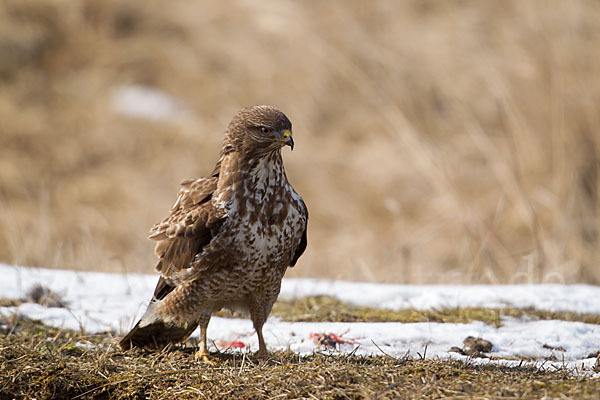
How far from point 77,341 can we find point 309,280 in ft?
7.22

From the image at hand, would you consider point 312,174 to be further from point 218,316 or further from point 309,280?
point 218,316

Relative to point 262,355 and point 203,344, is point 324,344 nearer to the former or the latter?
point 262,355

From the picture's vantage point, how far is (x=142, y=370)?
329 cm

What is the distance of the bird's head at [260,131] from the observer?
3.61m

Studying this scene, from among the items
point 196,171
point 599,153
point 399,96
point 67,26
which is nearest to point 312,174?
point 196,171

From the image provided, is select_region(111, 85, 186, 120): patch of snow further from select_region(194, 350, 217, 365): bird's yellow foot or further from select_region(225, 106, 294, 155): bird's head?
select_region(194, 350, 217, 365): bird's yellow foot

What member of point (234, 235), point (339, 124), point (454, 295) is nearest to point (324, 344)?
point (234, 235)

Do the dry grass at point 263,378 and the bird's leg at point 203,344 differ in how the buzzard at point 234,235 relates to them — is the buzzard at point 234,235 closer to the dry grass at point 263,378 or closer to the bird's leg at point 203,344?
the bird's leg at point 203,344

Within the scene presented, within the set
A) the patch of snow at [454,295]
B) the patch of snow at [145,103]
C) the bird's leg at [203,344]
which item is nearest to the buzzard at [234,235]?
the bird's leg at [203,344]

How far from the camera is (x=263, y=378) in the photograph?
119 inches

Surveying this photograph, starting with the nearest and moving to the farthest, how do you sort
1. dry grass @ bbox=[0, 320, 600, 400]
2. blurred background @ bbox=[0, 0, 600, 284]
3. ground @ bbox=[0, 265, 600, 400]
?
1. dry grass @ bbox=[0, 320, 600, 400]
2. ground @ bbox=[0, 265, 600, 400]
3. blurred background @ bbox=[0, 0, 600, 284]

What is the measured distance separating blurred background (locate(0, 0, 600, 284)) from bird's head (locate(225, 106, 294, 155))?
2.10 meters

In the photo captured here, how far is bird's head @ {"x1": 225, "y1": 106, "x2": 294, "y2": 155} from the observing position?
3605 mm

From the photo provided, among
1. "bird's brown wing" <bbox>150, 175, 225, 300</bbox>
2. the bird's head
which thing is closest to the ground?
"bird's brown wing" <bbox>150, 175, 225, 300</bbox>
